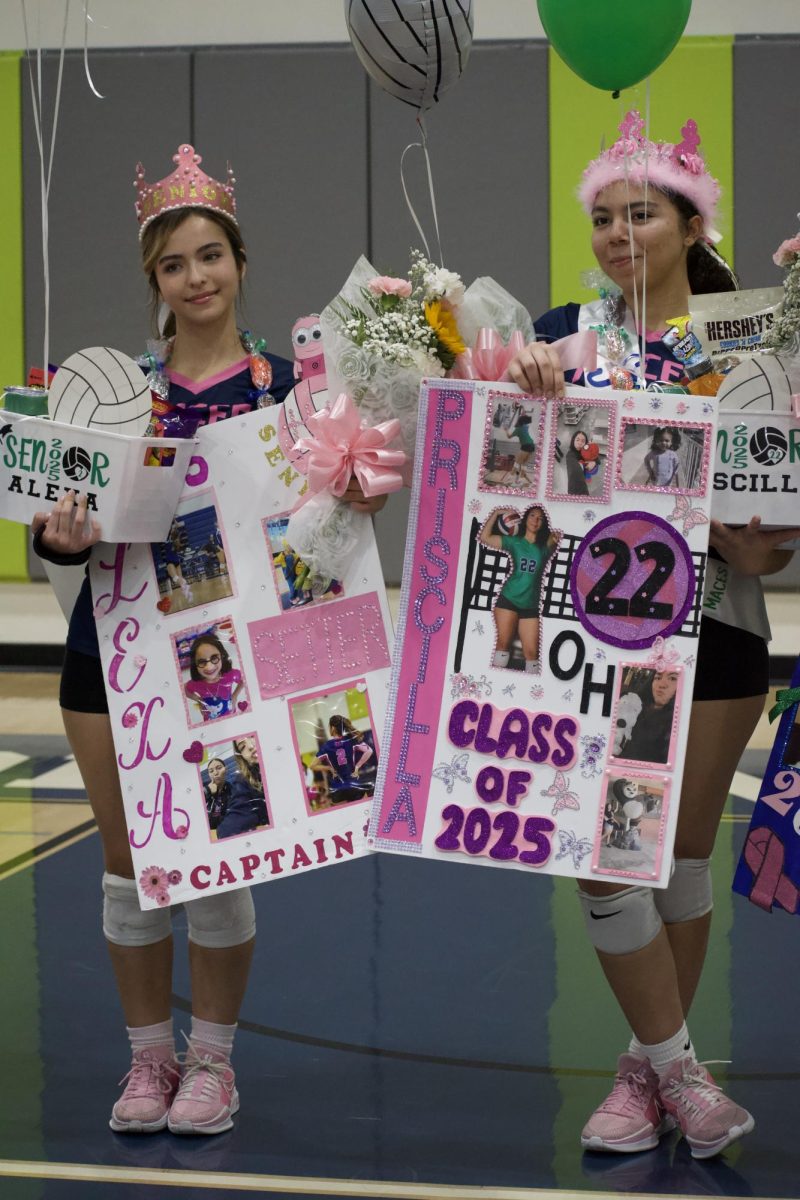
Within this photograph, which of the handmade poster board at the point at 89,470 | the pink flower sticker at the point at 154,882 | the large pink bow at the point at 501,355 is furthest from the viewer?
the pink flower sticker at the point at 154,882

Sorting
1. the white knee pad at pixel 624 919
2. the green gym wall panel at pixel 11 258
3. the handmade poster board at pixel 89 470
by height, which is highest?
the green gym wall panel at pixel 11 258

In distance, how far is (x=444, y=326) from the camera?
1.93 meters

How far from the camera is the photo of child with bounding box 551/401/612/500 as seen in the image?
1.91 meters

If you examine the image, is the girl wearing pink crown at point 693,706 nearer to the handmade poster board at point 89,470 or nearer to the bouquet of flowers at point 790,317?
the bouquet of flowers at point 790,317

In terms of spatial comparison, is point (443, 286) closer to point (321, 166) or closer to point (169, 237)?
point (169, 237)

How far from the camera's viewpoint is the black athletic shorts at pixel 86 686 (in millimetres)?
2160

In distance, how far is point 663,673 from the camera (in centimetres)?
190

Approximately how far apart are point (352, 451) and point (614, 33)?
0.72 meters

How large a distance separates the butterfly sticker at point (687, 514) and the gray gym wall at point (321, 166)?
465 centimetres

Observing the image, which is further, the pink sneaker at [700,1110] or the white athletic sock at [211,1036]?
the white athletic sock at [211,1036]

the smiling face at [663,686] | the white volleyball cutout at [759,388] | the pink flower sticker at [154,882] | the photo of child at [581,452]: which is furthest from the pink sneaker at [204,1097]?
the white volleyball cutout at [759,388]

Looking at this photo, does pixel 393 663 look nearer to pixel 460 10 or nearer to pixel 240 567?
pixel 240 567

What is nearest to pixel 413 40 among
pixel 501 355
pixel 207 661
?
pixel 501 355

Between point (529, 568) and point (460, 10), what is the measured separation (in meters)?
0.85
